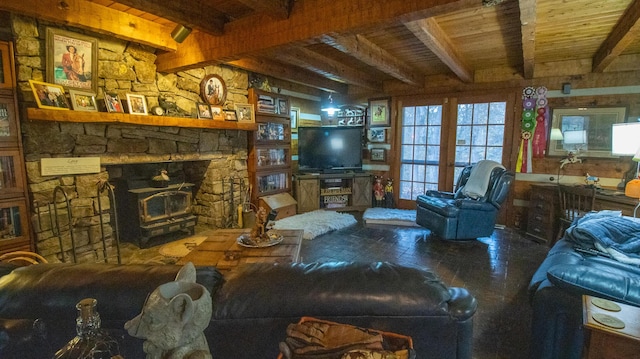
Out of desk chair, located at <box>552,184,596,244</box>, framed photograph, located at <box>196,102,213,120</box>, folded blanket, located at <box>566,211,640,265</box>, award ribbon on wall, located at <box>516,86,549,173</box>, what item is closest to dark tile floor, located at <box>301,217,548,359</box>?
desk chair, located at <box>552,184,596,244</box>

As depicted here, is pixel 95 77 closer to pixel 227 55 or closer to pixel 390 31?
pixel 227 55

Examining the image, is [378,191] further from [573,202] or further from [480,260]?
[573,202]

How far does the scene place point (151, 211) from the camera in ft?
11.2

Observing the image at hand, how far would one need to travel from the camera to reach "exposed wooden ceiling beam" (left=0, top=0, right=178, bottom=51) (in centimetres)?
217

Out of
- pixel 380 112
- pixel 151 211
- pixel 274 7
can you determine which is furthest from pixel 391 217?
pixel 274 7

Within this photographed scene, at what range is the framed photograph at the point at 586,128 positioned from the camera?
12.2 feet

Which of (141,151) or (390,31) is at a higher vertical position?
(390,31)

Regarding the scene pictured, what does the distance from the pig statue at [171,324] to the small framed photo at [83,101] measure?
8.79 feet

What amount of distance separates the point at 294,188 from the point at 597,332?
4364 millimetres

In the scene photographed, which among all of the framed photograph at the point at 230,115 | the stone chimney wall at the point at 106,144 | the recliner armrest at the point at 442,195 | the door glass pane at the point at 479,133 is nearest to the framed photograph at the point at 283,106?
the stone chimney wall at the point at 106,144

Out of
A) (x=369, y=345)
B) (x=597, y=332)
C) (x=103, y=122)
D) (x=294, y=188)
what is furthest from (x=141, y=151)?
(x=597, y=332)

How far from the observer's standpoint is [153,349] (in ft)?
2.30

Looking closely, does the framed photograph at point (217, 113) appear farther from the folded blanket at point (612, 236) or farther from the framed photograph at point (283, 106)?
the folded blanket at point (612, 236)

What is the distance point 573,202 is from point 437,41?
2.37 m
